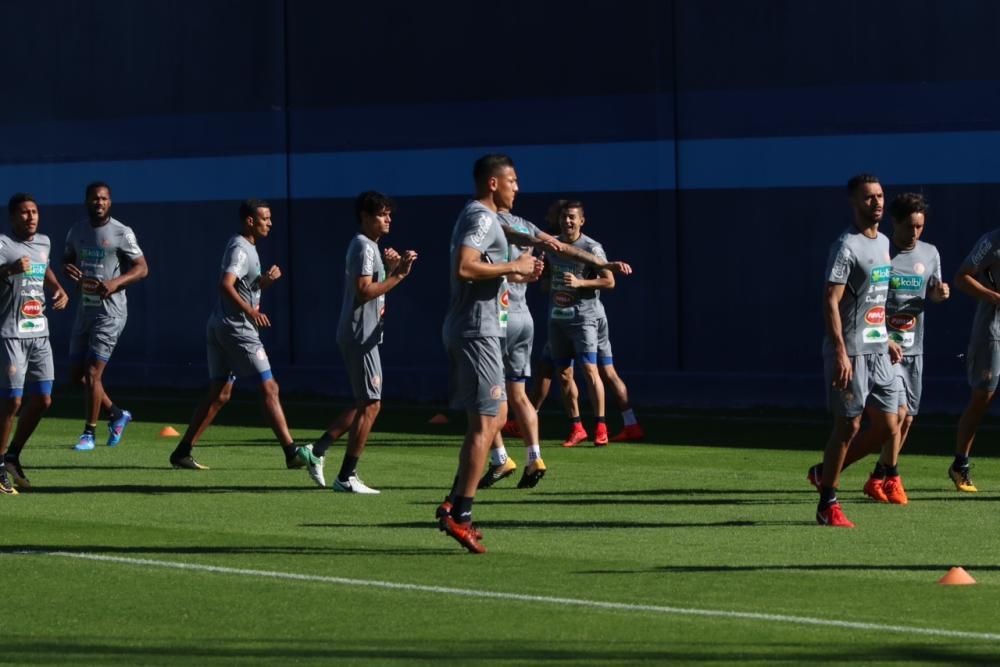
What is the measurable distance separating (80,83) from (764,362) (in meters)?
11.0

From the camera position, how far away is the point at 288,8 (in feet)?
94.0

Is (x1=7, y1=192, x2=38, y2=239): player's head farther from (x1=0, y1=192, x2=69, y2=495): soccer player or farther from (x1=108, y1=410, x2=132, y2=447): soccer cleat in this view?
(x1=108, y1=410, x2=132, y2=447): soccer cleat

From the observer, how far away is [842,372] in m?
13.2

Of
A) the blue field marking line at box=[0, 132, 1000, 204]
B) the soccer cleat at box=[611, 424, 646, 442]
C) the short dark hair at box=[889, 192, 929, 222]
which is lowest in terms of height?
the soccer cleat at box=[611, 424, 646, 442]

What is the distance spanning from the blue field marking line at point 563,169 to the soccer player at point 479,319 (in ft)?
40.6

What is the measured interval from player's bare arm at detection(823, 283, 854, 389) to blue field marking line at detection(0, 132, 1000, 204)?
10861 mm

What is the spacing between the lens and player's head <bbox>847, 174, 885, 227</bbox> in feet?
43.5

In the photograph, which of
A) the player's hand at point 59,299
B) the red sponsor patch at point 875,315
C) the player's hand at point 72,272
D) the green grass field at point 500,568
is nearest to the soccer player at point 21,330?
the green grass field at point 500,568

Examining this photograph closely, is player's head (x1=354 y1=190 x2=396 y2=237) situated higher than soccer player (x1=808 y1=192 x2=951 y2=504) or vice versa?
player's head (x1=354 y1=190 x2=396 y2=237)

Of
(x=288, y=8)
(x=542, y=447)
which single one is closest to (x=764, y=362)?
(x=542, y=447)

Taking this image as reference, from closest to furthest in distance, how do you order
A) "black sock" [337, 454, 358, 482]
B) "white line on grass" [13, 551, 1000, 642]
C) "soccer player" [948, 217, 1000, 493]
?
"white line on grass" [13, 551, 1000, 642]
"black sock" [337, 454, 358, 482]
"soccer player" [948, 217, 1000, 493]

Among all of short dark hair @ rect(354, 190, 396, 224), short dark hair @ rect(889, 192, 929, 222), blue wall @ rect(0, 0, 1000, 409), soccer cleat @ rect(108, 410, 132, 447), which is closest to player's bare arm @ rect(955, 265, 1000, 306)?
short dark hair @ rect(889, 192, 929, 222)

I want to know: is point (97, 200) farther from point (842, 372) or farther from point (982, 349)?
point (842, 372)

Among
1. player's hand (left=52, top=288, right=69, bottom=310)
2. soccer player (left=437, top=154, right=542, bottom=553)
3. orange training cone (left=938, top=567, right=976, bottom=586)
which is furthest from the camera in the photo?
player's hand (left=52, top=288, right=69, bottom=310)
